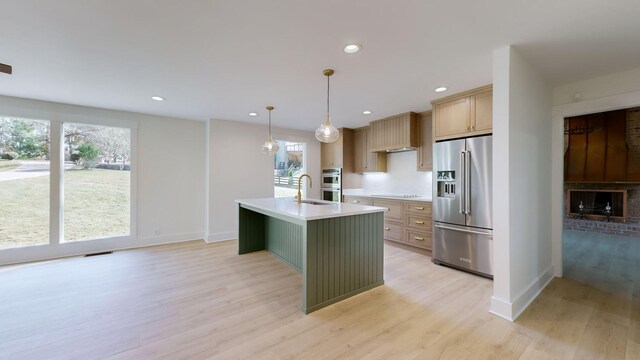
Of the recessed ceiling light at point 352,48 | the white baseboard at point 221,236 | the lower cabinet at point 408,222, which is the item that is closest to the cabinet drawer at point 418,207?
the lower cabinet at point 408,222

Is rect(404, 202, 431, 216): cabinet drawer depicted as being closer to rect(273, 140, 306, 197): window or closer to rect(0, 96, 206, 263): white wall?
rect(273, 140, 306, 197): window

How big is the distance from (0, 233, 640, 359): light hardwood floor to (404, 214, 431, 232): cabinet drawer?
72 cm

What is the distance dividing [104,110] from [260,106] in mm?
2611

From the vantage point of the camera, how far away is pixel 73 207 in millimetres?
3971

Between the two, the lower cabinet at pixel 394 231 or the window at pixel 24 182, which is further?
the lower cabinet at pixel 394 231

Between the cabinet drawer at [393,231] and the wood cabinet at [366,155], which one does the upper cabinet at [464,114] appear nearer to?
the cabinet drawer at [393,231]

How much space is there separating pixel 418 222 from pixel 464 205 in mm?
942

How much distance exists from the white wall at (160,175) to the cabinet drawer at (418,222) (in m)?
3.88

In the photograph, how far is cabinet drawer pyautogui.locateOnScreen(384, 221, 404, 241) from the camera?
420 cm

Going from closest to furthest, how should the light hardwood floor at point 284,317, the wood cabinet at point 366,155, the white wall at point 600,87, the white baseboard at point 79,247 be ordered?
the light hardwood floor at point 284,317
the white wall at point 600,87
the white baseboard at point 79,247
the wood cabinet at point 366,155

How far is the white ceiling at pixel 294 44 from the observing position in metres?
1.65

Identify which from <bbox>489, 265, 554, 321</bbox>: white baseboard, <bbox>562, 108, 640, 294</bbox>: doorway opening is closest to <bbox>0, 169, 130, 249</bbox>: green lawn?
<bbox>489, 265, 554, 321</bbox>: white baseboard

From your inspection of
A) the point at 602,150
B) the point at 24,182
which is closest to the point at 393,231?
the point at 602,150

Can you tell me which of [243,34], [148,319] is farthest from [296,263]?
[243,34]
